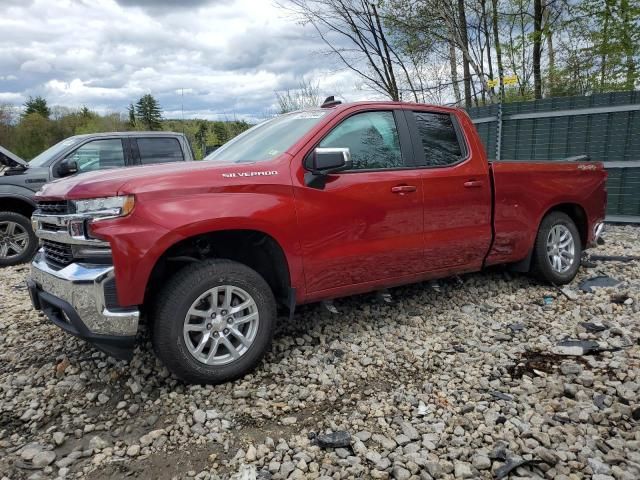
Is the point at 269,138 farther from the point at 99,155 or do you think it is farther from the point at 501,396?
the point at 99,155

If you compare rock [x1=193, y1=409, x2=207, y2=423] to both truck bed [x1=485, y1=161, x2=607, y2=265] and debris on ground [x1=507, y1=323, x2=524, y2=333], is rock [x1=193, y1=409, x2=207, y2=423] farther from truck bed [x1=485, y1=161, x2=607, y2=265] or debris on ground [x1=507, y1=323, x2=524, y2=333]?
truck bed [x1=485, y1=161, x2=607, y2=265]

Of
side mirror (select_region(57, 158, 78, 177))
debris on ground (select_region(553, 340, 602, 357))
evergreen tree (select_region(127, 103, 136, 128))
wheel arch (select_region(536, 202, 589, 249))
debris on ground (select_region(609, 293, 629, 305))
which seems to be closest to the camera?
debris on ground (select_region(553, 340, 602, 357))

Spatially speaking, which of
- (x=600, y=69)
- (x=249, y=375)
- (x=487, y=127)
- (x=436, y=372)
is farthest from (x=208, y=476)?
(x=600, y=69)

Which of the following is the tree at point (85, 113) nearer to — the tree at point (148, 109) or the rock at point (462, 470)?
the tree at point (148, 109)

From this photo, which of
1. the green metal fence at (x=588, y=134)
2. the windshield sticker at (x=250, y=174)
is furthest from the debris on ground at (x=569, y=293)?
the green metal fence at (x=588, y=134)

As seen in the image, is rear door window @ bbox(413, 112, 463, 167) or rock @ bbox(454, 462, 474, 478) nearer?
rock @ bbox(454, 462, 474, 478)

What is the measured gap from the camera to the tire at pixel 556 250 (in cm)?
474

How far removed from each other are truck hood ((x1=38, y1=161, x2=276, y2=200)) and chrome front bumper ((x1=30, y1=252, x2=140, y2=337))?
444 mm

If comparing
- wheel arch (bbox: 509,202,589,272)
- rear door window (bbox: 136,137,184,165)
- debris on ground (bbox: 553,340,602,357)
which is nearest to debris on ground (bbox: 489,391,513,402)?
debris on ground (bbox: 553,340,602,357)

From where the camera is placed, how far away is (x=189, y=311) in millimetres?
2867

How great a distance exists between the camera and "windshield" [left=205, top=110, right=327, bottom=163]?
3496 millimetres

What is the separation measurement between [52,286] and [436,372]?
2566 mm

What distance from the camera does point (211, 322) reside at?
9.73ft

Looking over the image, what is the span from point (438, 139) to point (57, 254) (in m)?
3.14
